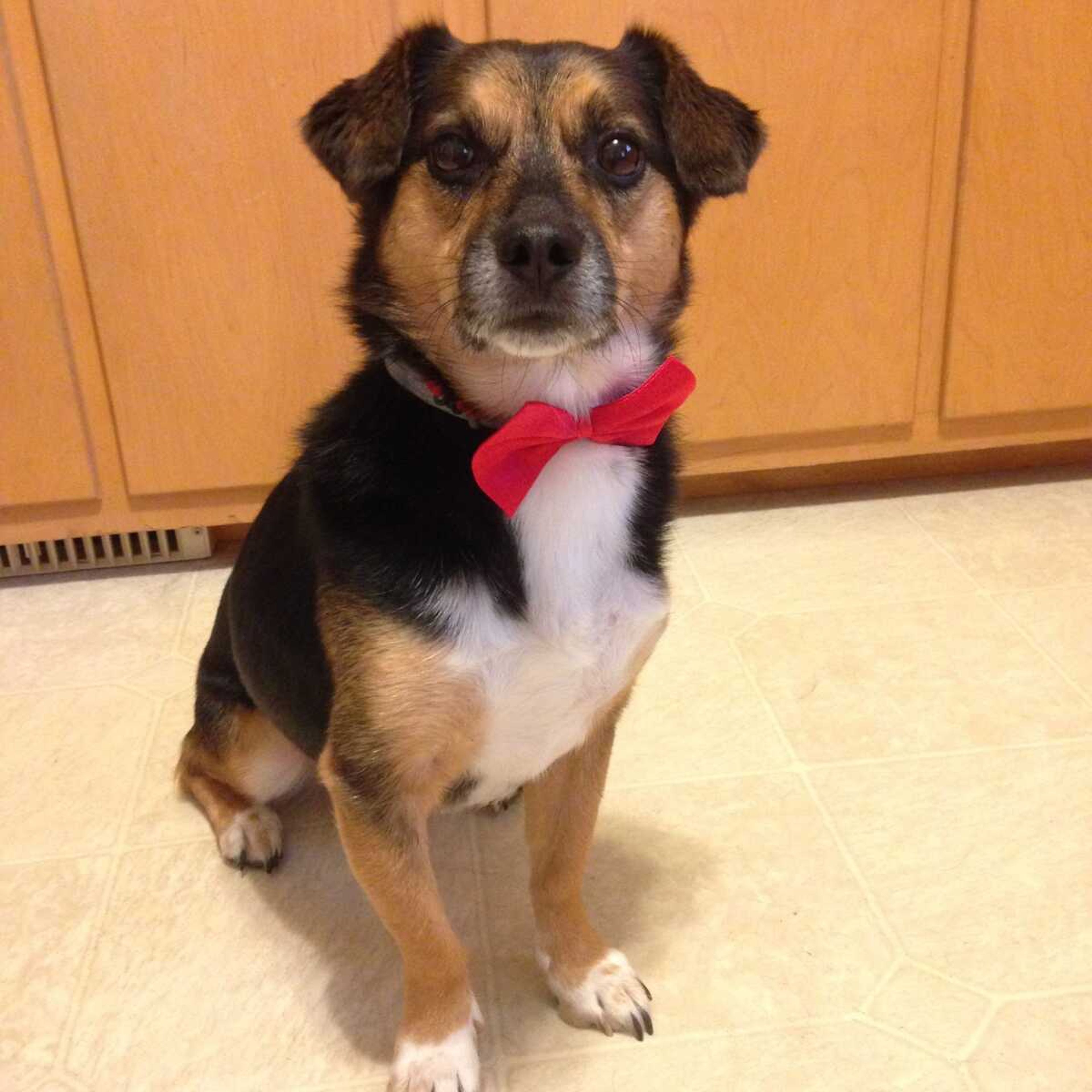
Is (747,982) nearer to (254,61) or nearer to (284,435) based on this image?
(284,435)

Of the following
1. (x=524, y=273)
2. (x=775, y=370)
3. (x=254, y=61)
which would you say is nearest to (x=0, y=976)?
(x=524, y=273)

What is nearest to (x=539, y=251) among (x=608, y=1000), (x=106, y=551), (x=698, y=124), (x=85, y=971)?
(x=698, y=124)

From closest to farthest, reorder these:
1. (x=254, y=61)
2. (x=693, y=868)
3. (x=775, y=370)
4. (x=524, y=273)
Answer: (x=524, y=273), (x=693, y=868), (x=254, y=61), (x=775, y=370)

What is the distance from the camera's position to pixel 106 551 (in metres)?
2.50

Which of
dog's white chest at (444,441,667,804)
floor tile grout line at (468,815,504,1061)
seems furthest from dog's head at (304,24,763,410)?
floor tile grout line at (468,815,504,1061)

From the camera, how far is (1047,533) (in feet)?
8.25

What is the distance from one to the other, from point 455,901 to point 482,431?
2.45ft

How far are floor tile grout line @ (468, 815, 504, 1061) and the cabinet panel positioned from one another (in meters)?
0.98

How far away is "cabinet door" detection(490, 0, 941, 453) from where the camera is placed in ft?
7.12

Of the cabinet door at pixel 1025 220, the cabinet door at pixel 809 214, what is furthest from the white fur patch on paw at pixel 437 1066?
the cabinet door at pixel 1025 220

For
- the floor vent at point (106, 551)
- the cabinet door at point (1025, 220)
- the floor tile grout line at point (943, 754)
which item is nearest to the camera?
the floor tile grout line at point (943, 754)

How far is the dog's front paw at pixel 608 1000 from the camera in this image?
4.34 ft

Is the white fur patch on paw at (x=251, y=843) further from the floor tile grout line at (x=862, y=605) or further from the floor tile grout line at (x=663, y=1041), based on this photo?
the floor tile grout line at (x=862, y=605)

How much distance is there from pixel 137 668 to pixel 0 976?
2.48ft
